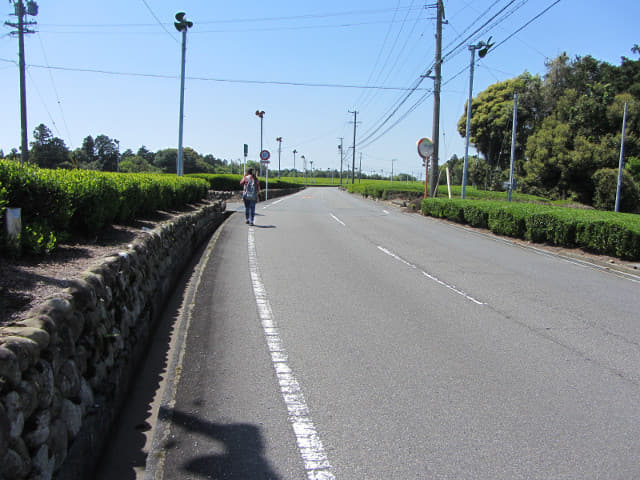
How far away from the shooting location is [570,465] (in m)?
3.18

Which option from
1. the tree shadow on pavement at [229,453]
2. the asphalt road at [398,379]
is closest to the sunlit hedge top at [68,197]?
the asphalt road at [398,379]

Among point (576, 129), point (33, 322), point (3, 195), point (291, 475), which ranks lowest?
point (291, 475)

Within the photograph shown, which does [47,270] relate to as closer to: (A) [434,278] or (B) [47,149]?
(A) [434,278]

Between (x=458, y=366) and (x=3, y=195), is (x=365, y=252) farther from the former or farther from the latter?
(x=3, y=195)

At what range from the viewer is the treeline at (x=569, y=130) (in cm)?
4059

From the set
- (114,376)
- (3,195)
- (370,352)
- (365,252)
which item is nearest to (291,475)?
(114,376)

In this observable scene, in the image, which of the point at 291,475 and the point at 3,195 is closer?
the point at 291,475

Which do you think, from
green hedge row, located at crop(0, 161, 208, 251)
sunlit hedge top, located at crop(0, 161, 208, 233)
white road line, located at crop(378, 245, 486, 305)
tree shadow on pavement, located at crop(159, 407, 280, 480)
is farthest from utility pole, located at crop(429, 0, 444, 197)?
tree shadow on pavement, located at crop(159, 407, 280, 480)

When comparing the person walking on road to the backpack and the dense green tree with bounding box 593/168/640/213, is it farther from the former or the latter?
the dense green tree with bounding box 593/168/640/213

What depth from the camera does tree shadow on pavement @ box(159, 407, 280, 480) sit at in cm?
309

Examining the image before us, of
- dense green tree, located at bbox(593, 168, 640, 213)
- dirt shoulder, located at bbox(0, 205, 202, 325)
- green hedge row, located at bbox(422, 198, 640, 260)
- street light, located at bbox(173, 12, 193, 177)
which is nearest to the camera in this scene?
dirt shoulder, located at bbox(0, 205, 202, 325)

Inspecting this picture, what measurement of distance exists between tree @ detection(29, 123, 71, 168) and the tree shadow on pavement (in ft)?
193

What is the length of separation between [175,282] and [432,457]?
6182 mm

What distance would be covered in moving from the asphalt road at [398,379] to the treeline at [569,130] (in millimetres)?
36600
